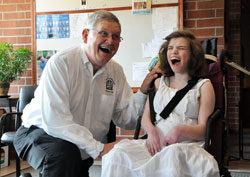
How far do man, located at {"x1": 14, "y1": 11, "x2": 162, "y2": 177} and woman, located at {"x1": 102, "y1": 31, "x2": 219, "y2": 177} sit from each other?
14 cm

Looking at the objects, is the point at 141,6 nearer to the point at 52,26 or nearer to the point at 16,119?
the point at 52,26

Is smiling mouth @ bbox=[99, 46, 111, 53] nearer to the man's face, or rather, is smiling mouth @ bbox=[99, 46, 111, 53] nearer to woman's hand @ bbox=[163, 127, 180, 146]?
the man's face

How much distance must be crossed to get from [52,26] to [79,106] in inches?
75.8

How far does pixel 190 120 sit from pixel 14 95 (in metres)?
2.53

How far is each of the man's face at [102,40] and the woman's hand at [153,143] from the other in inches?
20.5

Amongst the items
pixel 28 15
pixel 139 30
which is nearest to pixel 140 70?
pixel 139 30

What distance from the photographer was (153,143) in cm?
170

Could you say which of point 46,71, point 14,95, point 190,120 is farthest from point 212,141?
point 14,95

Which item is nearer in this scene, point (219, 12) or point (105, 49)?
point (105, 49)

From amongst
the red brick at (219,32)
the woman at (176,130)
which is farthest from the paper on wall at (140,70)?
the woman at (176,130)

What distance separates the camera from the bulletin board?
10.6 ft

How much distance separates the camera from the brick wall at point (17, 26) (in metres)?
3.62

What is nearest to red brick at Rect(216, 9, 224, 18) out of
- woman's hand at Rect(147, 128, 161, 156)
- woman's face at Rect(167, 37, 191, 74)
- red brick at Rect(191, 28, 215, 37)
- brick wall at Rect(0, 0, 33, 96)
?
red brick at Rect(191, 28, 215, 37)

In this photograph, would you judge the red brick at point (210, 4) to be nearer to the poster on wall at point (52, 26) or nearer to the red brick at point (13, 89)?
the poster on wall at point (52, 26)
